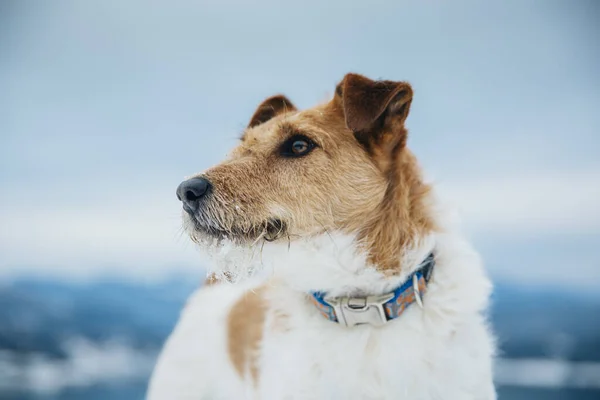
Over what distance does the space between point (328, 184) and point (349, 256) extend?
39 cm

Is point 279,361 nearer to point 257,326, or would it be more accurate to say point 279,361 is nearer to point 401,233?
point 257,326

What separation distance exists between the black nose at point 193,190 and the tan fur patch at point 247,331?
905 mm

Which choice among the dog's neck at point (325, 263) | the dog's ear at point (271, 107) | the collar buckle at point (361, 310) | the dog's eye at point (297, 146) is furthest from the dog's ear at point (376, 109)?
the dog's ear at point (271, 107)

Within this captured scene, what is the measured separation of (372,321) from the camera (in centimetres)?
222

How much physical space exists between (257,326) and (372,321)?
0.85m

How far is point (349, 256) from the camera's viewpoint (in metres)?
2.28

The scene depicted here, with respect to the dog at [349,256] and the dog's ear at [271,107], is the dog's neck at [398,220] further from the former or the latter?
the dog's ear at [271,107]

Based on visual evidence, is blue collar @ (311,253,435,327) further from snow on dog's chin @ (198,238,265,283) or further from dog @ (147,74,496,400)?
snow on dog's chin @ (198,238,265,283)

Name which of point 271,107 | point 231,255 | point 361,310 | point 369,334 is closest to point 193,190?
point 231,255

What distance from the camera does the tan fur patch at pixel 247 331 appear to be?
2.67 m

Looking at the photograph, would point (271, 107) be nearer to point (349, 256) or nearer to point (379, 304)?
point (349, 256)

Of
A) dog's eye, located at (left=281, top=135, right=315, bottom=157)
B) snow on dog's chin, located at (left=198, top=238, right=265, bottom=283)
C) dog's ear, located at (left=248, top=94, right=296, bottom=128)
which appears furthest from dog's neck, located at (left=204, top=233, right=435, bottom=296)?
dog's ear, located at (left=248, top=94, right=296, bottom=128)

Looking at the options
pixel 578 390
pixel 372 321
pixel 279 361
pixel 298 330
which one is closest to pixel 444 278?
pixel 372 321

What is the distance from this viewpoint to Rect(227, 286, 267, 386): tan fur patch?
2666mm
